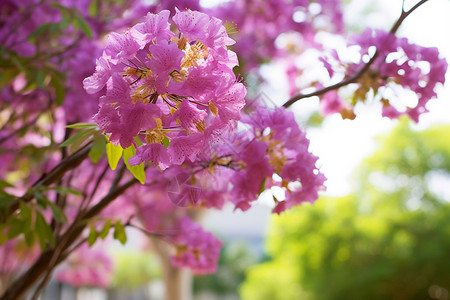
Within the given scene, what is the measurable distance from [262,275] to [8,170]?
7182 mm

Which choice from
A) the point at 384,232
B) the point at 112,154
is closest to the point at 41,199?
the point at 112,154

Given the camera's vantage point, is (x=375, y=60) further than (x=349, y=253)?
No

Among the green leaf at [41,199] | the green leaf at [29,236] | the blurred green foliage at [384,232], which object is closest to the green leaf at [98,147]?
the green leaf at [41,199]

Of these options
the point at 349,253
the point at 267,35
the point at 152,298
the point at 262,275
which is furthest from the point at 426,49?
the point at 152,298

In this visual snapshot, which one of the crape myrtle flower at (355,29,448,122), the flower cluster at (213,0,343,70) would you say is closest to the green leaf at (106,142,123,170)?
the crape myrtle flower at (355,29,448,122)

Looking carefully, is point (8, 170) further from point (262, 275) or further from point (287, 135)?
point (262, 275)

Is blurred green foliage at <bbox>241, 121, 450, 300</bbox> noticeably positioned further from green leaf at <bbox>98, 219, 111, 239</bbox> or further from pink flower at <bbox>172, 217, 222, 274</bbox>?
green leaf at <bbox>98, 219, 111, 239</bbox>

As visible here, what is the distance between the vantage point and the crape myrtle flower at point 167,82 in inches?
22.1

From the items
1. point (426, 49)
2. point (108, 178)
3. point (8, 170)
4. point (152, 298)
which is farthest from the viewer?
point (152, 298)

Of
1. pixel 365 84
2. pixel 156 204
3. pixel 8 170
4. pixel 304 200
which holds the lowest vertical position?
pixel 304 200

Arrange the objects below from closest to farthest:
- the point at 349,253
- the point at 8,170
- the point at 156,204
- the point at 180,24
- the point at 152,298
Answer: the point at 180,24 < the point at 8,170 < the point at 156,204 < the point at 349,253 < the point at 152,298

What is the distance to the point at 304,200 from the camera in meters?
0.80

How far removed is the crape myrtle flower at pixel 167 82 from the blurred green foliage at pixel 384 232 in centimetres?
654

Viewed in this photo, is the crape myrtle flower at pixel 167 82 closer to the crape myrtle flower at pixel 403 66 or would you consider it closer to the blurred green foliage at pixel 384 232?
the crape myrtle flower at pixel 403 66
